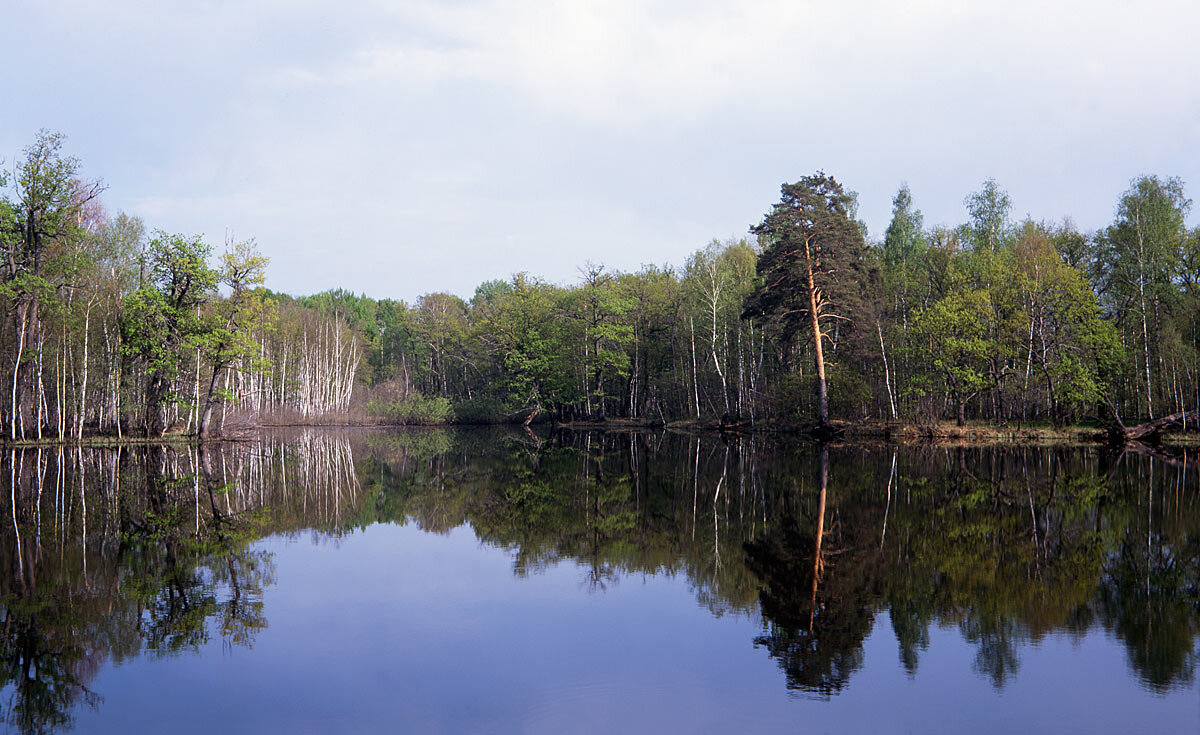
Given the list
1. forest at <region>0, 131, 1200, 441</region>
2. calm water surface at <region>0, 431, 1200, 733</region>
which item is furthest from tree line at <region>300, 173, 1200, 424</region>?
calm water surface at <region>0, 431, 1200, 733</region>

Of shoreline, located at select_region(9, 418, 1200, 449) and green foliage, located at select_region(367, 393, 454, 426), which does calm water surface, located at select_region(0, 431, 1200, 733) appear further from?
green foliage, located at select_region(367, 393, 454, 426)

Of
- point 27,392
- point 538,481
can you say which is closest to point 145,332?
point 27,392

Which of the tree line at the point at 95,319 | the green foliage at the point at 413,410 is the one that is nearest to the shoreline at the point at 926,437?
the tree line at the point at 95,319

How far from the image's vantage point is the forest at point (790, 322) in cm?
3534

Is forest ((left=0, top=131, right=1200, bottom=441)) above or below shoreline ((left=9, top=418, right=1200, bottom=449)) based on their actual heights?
above

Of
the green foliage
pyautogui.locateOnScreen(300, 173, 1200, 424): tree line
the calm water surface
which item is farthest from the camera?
the green foliage

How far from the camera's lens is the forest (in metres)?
35.3

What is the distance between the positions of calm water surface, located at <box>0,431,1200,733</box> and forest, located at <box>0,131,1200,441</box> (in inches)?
777

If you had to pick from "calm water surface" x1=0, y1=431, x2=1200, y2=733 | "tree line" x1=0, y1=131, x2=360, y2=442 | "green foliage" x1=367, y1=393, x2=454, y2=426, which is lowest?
"calm water surface" x1=0, y1=431, x2=1200, y2=733

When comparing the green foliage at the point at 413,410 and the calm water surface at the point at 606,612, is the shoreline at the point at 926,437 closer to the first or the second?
the calm water surface at the point at 606,612

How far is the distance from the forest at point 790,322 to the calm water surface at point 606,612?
1972cm

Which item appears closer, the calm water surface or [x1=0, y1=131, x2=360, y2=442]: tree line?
the calm water surface

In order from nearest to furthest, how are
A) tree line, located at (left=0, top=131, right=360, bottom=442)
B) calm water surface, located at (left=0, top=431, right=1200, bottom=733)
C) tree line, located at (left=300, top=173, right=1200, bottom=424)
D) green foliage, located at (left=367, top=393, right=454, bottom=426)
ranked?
calm water surface, located at (left=0, top=431, right=1200, bottom=733), tree line, located at (left=0, top=131, right=360, bottom=442), tree line, located at (left=300, top=173, right=1200, bottom=424), green foliage, located at (left=367, top=393, right=454, bottom=426)

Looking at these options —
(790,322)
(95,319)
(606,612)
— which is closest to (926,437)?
(790,322)
